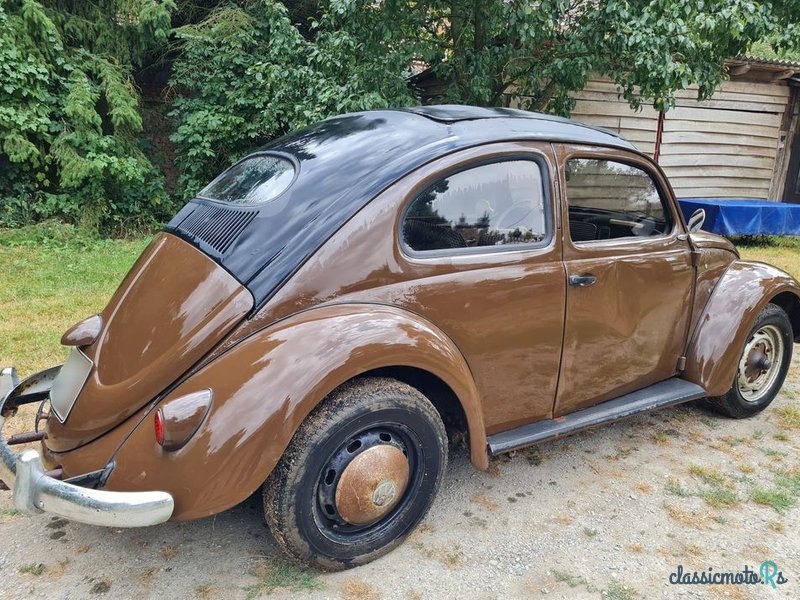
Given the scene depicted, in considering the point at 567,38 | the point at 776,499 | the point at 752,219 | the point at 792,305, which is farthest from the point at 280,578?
the point at 752,219

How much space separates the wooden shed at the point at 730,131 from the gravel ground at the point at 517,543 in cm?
834

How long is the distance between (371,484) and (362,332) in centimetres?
62

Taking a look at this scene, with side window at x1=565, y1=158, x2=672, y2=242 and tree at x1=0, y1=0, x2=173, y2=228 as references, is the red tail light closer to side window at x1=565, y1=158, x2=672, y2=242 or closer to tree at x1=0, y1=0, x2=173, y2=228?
side window at x1=565, y1=158, x2=672, y2=242

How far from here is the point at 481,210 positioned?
279 centimetres

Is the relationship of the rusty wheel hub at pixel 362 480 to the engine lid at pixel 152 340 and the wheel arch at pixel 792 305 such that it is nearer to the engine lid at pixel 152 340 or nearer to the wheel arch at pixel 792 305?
the engine lid at pixel 152 340

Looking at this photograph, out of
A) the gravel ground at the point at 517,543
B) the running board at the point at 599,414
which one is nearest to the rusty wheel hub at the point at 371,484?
the gravel ground at the point at 517,543

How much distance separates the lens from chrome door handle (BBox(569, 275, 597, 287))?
9.55 ft

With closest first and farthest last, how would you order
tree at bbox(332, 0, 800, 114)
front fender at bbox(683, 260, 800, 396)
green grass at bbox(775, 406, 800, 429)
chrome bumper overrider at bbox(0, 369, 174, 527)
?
chrome bumper overrider at bbox(0, 369, 174, 527) < front fender at bbox(683, 260, 800, 396) < green grass at bbox(775, 406, 800, 429) < tree at bbox(332, 0, 800, 114)

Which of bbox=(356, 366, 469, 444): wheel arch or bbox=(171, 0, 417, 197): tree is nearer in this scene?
bbox=(356, 366, 469, 444): wheel arch

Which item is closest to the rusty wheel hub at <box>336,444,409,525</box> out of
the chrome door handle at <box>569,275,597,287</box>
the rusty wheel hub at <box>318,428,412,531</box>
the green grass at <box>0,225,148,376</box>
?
the rusty wheel hub at <box>318,428,412,531</box>

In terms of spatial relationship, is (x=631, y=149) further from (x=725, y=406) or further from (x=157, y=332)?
(x=157, y=332)

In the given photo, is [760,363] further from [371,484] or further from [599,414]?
[371,484]

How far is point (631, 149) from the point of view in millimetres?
3316

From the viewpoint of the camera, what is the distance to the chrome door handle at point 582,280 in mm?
2910
